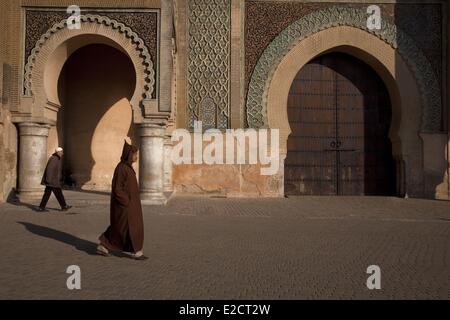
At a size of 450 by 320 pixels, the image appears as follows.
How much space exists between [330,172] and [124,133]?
17.7 feet

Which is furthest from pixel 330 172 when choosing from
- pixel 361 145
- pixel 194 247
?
pixel 194 247

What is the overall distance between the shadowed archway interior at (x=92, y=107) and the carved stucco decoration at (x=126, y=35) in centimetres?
288

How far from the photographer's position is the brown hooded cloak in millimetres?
4320

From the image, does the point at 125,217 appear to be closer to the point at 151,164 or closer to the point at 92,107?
the point at 151,164

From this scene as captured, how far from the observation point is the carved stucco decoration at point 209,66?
10539 mm

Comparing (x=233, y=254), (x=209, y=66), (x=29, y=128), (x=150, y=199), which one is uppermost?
(x=209, y=66)

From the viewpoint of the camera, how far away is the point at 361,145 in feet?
37.5

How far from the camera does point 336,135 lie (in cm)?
1144

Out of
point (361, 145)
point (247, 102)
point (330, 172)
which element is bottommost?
point (330, 172)

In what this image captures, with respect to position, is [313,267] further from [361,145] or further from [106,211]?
[361,145]

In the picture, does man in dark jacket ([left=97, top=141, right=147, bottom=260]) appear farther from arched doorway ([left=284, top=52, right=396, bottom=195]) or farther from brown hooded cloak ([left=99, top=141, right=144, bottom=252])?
arched doorway ([left=284, top=52, right=396, bottom=195])

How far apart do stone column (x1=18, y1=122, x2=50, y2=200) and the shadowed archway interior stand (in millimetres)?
2792

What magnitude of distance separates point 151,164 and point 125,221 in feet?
13.3

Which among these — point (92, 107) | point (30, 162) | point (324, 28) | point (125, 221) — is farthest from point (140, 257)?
point (324, 28)
